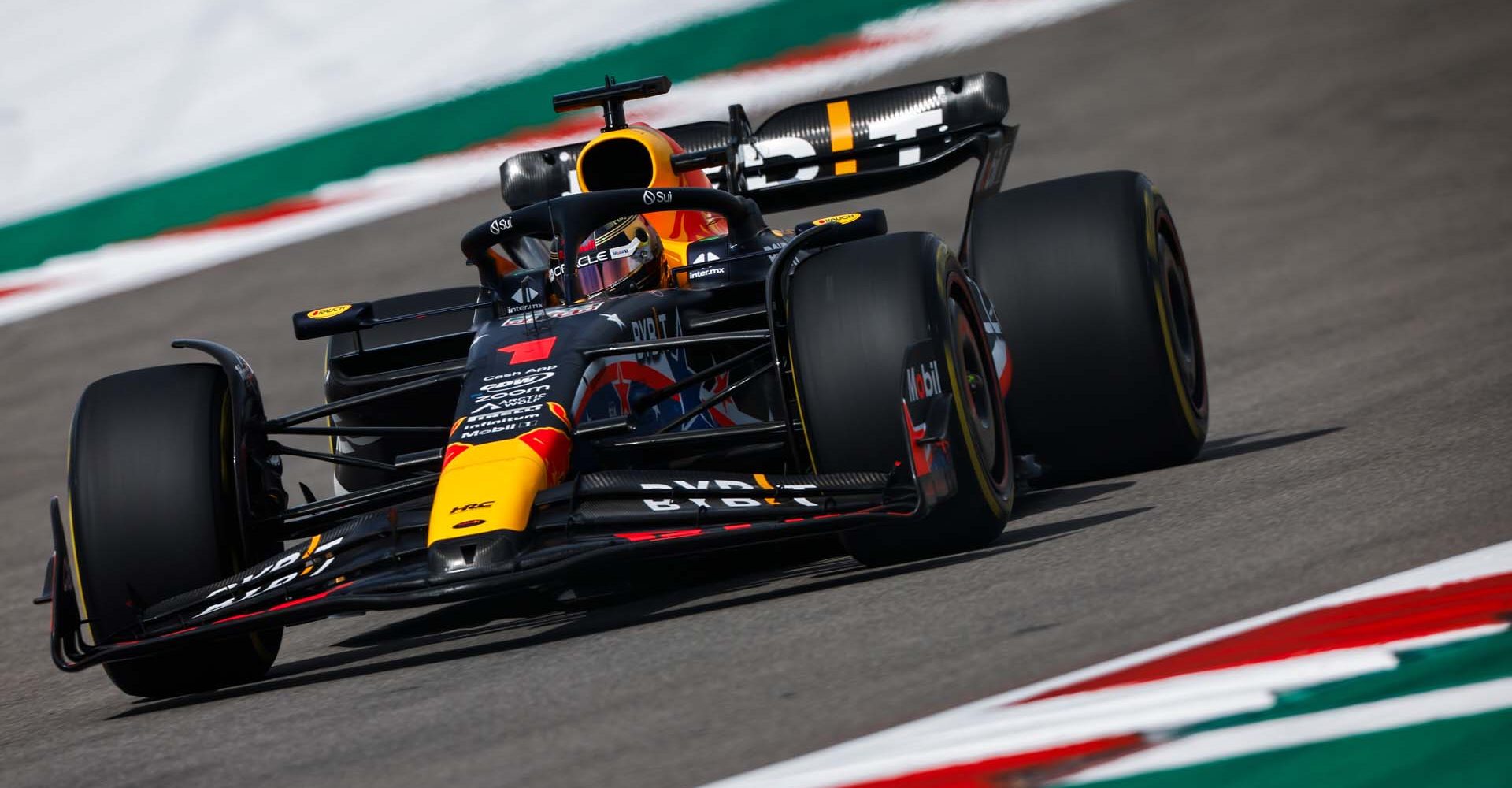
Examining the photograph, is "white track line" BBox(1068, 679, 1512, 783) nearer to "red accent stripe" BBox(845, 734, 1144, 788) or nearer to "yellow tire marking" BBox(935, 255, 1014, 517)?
"red accent stripe" BBox(845, 734, 1144, 788)

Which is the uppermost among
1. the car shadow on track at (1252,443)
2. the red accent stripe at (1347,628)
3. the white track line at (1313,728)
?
the white track line at (1313,728)

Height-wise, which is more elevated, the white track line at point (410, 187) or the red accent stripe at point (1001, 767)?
the white track line at point (410, 187)

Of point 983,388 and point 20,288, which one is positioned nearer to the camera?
point 983,388

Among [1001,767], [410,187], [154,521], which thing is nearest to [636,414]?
[154,521]

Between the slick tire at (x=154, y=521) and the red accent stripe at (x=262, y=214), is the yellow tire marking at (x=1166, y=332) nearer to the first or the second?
the slick tire at (x=154, y=521)

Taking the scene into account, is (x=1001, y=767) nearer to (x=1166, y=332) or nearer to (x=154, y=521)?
(x=154, y=521)

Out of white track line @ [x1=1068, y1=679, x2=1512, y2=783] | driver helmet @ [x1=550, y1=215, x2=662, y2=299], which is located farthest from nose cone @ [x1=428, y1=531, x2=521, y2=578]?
white track line @ [x1=1068, y1=679, x2=1512, y2=783]

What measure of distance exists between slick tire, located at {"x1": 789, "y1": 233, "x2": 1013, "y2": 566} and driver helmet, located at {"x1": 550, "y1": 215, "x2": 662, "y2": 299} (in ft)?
3.55

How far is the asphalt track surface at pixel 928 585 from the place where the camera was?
4020mm

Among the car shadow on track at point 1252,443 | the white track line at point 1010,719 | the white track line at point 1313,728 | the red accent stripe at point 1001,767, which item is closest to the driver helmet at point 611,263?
the car shadow on track at point 1252,443

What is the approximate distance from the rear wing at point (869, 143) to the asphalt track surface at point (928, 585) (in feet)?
5.51

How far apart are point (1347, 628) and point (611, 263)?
10.9ft

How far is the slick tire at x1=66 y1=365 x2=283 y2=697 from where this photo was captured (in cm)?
538

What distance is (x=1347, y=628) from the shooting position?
3.87 metres
